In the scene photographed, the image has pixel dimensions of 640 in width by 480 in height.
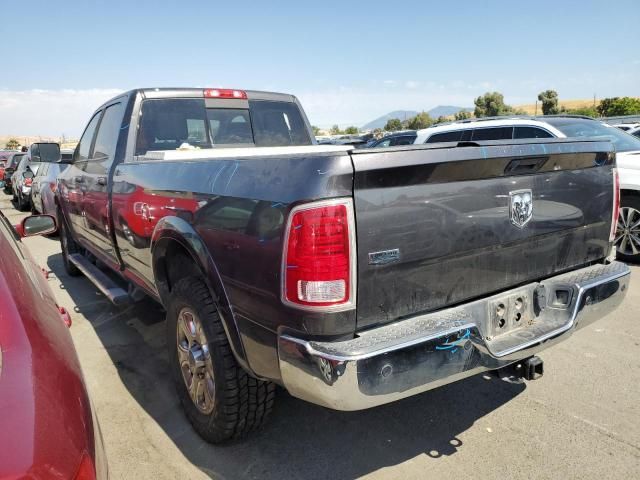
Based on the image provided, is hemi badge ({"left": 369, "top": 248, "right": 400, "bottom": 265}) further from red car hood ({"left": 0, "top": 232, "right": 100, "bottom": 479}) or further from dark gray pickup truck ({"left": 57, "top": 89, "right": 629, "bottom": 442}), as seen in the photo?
red car hood ({"left": 0, "top": 232, "right": 100, "bottom": 479})

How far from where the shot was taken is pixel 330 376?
1.82 m

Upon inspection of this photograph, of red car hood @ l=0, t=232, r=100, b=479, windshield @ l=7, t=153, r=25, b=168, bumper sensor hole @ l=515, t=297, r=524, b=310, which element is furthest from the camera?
windshield @ l=7, t=153, r=25, b=168

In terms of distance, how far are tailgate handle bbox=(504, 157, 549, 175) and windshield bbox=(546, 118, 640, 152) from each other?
517 cm

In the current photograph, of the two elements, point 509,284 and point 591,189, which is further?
point 591,189

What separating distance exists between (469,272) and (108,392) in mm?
2599

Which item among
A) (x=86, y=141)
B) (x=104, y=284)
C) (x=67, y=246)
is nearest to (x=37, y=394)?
(x=104, y=284)

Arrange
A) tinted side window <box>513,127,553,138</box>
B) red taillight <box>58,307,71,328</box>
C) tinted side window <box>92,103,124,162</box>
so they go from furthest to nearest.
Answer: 1. tinted side window <box>513,127,553,138</box>
2. tinted side window <box>92,103,124,162</box>
3. red taillight <box>58,307,71,328</box>

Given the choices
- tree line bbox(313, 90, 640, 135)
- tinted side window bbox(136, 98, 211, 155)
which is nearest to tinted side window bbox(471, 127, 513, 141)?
tinted side window bbox(136, 98, 211, 155)

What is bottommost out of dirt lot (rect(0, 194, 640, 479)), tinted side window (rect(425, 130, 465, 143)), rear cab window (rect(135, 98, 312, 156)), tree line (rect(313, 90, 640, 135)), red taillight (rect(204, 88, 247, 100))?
dirt lot (rect(0, 194, 640, 479))

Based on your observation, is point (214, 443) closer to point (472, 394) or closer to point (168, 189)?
point (168, 189)

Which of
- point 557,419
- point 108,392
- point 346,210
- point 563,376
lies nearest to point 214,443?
point 108,392

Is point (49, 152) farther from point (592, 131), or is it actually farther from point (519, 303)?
point (592, 131)

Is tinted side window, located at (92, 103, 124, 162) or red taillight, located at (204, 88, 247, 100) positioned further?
red taillight, located at (204, 88, 247, 100)

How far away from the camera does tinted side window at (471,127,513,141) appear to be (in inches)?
295
